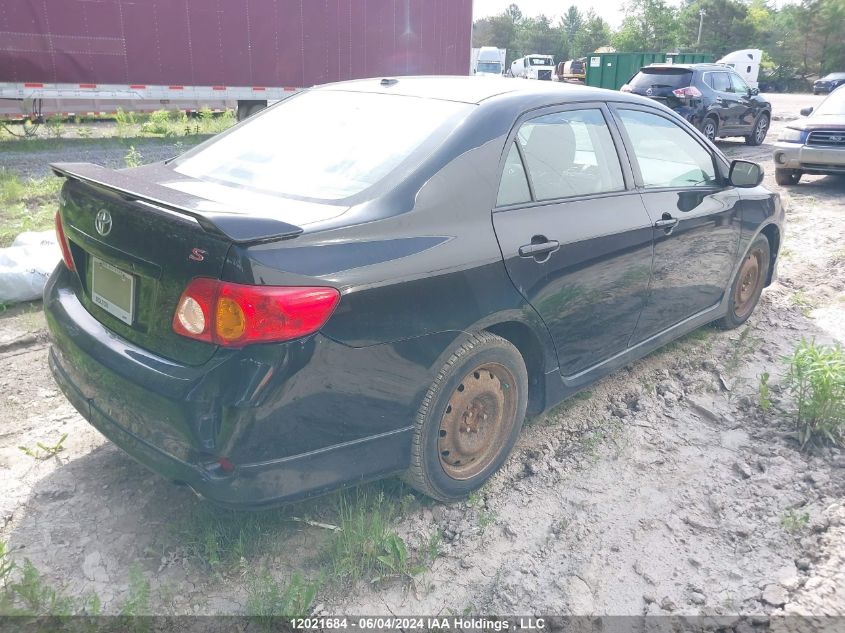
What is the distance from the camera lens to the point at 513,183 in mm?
3029

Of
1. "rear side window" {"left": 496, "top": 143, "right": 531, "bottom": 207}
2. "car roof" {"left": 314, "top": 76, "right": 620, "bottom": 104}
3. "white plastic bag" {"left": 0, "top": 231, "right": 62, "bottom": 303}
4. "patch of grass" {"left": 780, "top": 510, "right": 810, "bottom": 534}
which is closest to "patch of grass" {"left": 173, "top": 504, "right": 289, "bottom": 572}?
"rear side window" {"left": 496, "top": 143, "right": 531, "bottom": 207}

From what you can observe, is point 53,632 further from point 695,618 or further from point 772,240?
point 772,240

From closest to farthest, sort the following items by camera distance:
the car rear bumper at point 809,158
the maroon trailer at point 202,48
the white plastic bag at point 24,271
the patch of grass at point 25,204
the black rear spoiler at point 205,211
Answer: the black rear spoiler at point 205,211
the white plastic bag at point 24,271
the patch of grass at point 25,204
the car rear bumper at point 809,158
the maroon trailer at point 202,48

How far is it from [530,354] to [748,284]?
262cm

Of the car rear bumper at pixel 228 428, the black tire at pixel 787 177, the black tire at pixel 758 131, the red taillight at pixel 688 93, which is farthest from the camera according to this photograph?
the black tire at pixel 758 131

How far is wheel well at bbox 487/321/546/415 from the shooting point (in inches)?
121

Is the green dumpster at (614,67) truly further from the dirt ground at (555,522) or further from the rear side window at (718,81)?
the dirt ground at (555,522)

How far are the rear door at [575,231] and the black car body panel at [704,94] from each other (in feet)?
37.9

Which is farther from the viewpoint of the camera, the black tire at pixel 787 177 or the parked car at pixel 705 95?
the parked car at pixel 705 95

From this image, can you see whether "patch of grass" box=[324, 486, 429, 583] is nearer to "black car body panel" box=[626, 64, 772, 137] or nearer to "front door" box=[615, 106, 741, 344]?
"front door" box=[615, 106, 741, 344]

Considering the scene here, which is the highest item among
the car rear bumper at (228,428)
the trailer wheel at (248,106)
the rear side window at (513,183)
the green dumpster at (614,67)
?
the green dumpster at (614,67)

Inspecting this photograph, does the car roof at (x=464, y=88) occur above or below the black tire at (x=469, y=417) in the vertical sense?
above

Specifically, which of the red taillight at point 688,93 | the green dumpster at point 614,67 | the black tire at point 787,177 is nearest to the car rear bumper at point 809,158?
the black tire at point 787,177

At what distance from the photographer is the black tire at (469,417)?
8.97 feet
